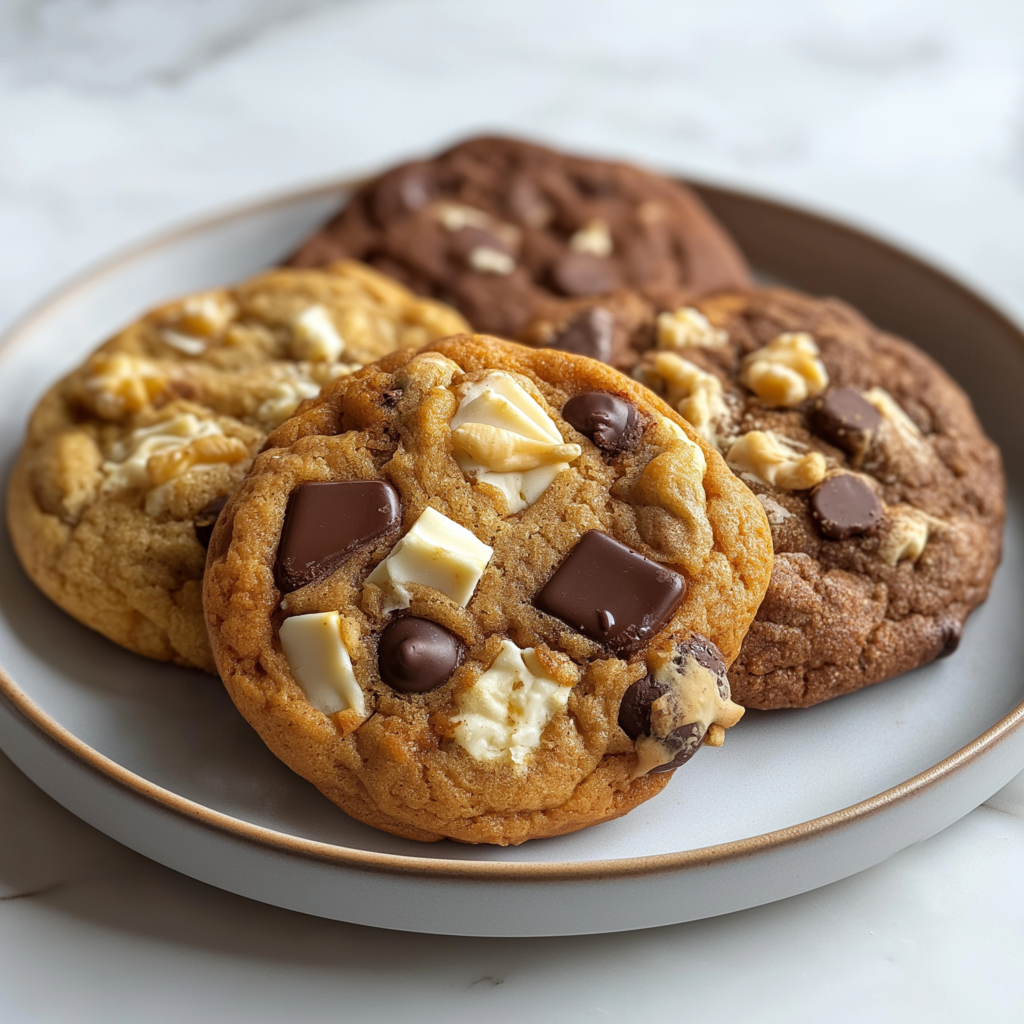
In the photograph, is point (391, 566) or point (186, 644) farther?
point (186, 644)

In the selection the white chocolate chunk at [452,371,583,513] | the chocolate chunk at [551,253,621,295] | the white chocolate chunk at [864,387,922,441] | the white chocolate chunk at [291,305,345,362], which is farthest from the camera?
the chocolate chunk at [551,253,621,295]

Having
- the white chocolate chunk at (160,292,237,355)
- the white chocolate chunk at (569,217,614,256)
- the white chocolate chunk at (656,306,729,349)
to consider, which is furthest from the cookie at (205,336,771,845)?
the white chocolate chunk at (569,217,614,256)

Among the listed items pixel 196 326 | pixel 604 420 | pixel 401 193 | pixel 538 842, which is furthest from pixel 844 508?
pixel 401 193

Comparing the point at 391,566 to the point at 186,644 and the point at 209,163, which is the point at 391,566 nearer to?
the point at 186,644

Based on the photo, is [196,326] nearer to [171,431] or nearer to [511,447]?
[171,431]

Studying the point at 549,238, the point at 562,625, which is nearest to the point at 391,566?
the point at 562,625

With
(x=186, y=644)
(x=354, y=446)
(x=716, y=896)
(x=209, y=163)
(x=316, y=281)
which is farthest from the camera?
(x=209, y=163)

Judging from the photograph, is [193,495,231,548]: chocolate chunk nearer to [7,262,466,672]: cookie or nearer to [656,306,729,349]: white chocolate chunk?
[7,262,466,672]: cookie
